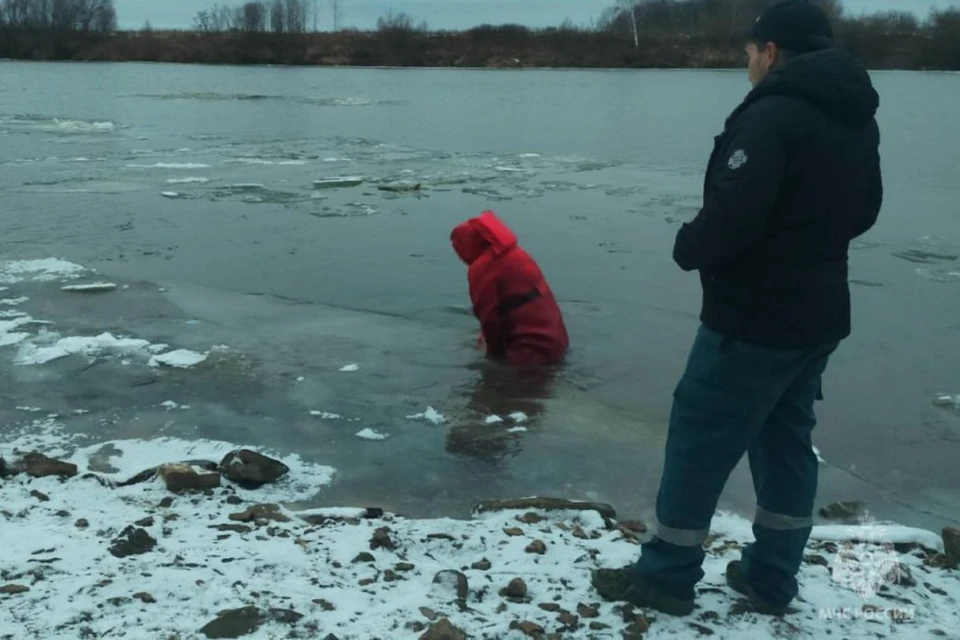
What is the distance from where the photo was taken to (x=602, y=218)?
1339cm

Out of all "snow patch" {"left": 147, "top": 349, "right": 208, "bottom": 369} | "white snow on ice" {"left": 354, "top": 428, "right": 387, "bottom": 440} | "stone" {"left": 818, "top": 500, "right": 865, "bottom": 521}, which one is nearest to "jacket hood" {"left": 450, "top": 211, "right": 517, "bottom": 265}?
"white snow on ice" {"left": 354, "top": 428, "right": 387, "bottom": 440}

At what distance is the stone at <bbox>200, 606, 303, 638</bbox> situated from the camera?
3184mm

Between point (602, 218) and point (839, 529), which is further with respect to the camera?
point (602, 218)

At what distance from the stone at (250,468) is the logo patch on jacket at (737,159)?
2910 mm

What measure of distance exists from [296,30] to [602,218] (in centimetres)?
7875

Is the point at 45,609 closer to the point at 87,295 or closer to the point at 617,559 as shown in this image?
the point at 617,559

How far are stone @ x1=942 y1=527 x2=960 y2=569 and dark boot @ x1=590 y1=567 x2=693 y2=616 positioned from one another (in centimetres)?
140

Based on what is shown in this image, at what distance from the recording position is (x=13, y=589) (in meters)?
3.37

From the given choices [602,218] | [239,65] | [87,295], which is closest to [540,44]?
[239,65]

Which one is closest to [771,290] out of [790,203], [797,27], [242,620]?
[790,203]

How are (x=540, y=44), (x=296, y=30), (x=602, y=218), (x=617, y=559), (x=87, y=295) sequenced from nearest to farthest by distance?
(x=617, y=559), (x=87, y=295), (x=602, y=218), (x=540, y=44), (x=296, y=30)

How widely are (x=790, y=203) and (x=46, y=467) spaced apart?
12.0 feet

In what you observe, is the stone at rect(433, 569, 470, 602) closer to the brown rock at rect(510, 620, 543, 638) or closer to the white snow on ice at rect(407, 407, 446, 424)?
the brown rock at rect(510, 620, 543, 638)

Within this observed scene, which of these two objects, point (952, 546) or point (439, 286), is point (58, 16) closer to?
point (439, 286)
